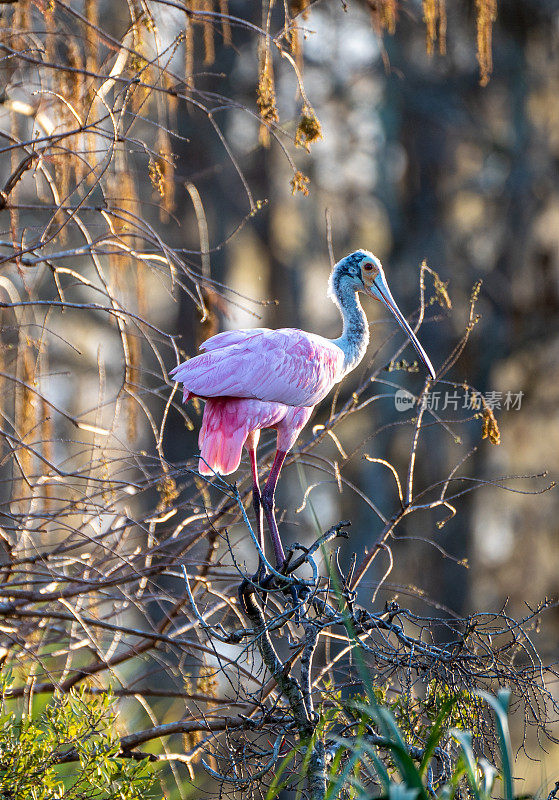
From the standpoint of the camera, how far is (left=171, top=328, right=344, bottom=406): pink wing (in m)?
3.98

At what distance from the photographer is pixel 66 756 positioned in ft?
10.9

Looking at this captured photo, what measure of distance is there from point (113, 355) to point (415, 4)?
15.5ft

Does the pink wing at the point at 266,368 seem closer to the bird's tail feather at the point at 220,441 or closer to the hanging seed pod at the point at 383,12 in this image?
the bird's tail feather at the point at 220,441

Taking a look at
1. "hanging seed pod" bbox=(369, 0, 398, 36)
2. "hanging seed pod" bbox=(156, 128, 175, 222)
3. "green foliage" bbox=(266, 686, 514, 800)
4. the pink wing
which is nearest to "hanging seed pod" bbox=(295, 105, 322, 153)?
"hanging seed pod" bbox=(156, 128, 175, 222)

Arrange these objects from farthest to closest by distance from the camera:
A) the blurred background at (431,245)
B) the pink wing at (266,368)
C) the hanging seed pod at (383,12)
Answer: the blurred background at (431,245), the pink wing at (266,368), the hanging seed pod at (383,12)

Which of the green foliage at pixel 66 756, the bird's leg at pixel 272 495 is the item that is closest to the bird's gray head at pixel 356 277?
the bird's leg at pixel 272 495

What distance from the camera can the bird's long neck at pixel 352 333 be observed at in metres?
4.74

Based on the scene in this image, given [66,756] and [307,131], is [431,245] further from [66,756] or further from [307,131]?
[66,756]

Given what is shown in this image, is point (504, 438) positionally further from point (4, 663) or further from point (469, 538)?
point (4, 663)

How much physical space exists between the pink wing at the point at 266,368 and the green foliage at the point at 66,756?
1.15m

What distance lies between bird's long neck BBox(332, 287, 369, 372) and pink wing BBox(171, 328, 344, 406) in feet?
0.36

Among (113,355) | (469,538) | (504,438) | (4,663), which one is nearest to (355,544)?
(469,538)

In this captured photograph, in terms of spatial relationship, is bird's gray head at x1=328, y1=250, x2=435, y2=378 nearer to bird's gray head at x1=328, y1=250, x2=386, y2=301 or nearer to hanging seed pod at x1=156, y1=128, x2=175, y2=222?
bird's gray head at x1=328, y1=250, x2=386, y2=301

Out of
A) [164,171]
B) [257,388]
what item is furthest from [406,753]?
[257,388]
